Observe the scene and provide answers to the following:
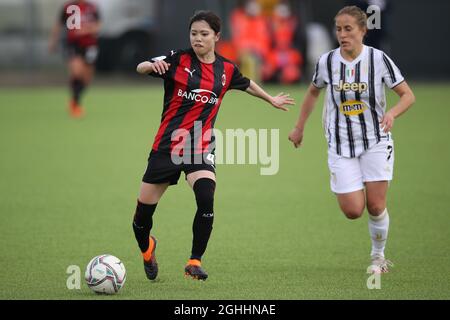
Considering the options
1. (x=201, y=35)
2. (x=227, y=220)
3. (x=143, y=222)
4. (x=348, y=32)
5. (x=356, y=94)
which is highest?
(x=348, y=32)

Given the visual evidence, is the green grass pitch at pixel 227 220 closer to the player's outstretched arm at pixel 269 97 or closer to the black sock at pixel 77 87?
the black sock at pixel 77 87

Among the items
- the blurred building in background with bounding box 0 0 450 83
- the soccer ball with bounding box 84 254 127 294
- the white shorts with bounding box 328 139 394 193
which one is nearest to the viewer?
the soccer ball with bounding box 84 254 127 294

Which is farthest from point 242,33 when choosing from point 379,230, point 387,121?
point 387,121

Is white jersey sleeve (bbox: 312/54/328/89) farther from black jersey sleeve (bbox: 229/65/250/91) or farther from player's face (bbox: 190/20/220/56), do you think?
player's face (bbox: 190/20/220/56)

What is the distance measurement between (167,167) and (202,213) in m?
0.42

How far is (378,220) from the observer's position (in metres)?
7.82

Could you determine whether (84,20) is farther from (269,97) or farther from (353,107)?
(353,107)

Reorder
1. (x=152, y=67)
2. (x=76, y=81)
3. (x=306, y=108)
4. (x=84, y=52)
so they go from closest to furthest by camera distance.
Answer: (x=152, y=67)
(x=306, y=108)
(x=76, y=81)
(x=84, y=52)

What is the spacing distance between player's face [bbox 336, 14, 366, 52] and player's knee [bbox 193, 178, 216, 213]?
4.78 ft

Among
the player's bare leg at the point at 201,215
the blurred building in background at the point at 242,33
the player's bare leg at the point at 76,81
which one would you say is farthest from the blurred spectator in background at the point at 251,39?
the player's bare leg at the point at 201,215

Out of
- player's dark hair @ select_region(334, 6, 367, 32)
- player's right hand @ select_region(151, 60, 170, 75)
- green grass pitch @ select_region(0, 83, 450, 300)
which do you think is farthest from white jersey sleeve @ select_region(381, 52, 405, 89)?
player's right hand @ select_region(151, 60, 170, 75)

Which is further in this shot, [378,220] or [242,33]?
[242,33]

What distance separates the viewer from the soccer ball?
22.6ft

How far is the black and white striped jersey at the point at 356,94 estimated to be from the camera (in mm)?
7555
